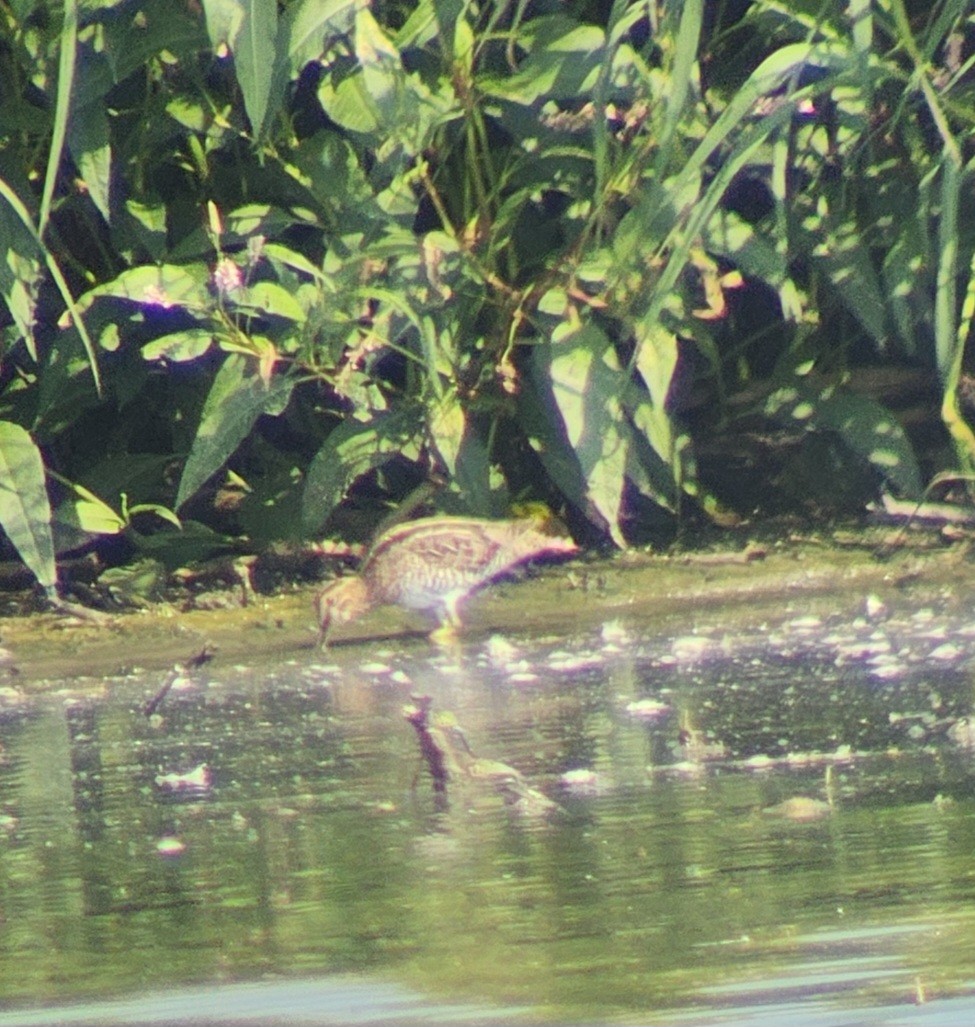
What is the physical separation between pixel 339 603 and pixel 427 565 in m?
0.19

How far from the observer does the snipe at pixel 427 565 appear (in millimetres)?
4441

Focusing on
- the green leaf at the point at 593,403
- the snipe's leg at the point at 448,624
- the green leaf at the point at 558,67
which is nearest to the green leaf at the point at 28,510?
the snipe's leg at the point at 448,624

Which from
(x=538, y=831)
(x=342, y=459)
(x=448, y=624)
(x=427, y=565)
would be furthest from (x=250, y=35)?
(x=538, y=831)

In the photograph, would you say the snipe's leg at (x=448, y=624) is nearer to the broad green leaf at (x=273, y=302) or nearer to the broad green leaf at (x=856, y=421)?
the broad green leaf at (x=273, y=302)

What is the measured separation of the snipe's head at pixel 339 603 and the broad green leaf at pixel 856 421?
938mm

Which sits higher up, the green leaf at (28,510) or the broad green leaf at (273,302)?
the broad green leaf at (273,302)

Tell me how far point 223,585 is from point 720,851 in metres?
2.25

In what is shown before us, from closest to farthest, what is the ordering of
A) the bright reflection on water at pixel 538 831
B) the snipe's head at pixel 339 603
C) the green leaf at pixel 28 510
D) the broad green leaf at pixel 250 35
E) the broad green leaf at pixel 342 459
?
the bright reflection on water at pixel 538 831
the broad green leaf at pixel 250 35
the green leaf at pixel 28 510
the snipe's head at pixel 339 603
the broad green leaf at pixel 342 459

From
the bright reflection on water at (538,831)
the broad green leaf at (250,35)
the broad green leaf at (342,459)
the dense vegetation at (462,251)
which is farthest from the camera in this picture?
the broad green leaf at (342,459)

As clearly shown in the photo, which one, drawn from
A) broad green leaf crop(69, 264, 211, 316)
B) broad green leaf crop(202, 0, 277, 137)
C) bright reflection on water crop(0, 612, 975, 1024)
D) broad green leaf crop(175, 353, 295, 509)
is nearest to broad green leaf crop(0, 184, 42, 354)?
broad green leaf crop(69, 264, 211, 316)

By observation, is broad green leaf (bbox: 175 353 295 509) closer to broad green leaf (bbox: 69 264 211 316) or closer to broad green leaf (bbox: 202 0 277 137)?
broad green leaf (bbox: 69 264 211 316)

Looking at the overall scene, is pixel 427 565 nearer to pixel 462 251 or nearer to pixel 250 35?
pixel 462 251

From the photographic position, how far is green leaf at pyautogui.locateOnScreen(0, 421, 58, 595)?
433cm

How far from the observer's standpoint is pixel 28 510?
171 inches
